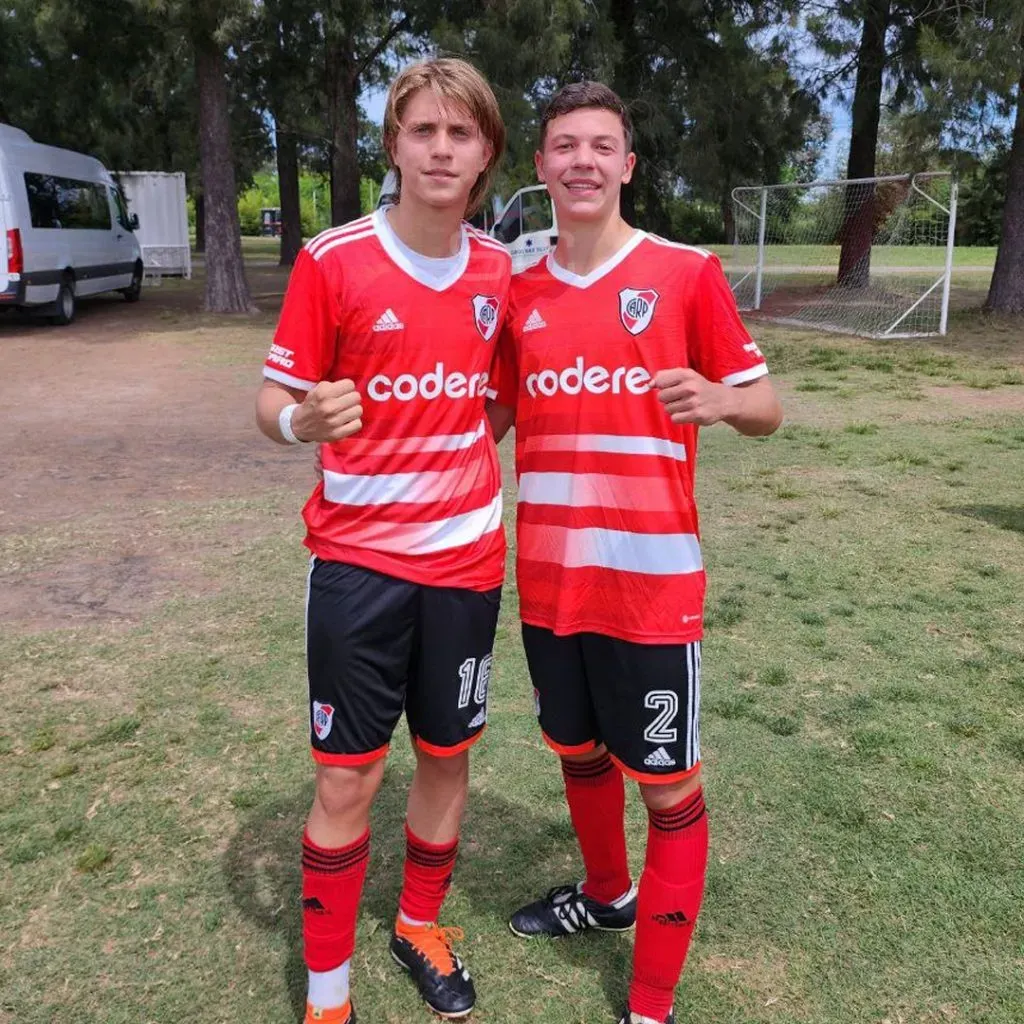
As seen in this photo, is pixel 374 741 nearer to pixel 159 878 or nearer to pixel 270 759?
pixel 159 878

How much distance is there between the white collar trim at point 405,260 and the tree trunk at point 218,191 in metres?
14.5

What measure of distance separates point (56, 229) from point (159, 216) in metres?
9.24

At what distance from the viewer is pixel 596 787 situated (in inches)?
91.9

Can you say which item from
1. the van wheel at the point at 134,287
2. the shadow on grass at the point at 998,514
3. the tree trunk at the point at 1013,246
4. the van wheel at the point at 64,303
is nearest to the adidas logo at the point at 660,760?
the shadow on grass at the point at 998,514

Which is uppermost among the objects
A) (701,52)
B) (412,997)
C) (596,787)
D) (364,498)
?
(701,52)

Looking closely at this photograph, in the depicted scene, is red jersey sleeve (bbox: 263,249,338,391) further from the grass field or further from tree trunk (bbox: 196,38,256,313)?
tree trunk (bbox: 196,38,256,313)

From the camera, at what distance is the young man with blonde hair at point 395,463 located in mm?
1977

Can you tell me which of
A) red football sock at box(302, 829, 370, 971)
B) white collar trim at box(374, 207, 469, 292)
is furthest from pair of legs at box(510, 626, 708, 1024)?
white collar trim at box(374, 207, 469, 292)

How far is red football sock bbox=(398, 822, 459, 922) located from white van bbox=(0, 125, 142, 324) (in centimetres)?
1378

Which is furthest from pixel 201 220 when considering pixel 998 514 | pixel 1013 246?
pixel 998 514

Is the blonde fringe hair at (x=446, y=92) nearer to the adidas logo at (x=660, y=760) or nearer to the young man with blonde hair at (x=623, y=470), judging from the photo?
the young man with blonde hair at (x=623, y=470)

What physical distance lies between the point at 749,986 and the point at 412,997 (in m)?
0.78

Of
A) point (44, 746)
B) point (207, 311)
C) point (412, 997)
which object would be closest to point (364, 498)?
point (412, 997)

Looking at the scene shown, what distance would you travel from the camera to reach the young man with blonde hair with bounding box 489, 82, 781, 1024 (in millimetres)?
1990
